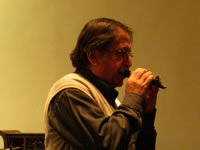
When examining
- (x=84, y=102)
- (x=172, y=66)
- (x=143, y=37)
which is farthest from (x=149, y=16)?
(x=84, y=102)

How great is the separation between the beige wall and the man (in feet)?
4.14

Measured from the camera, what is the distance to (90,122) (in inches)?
38.1

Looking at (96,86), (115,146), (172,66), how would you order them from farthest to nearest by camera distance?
1. (172,66)
2. (96,86)
3. (115,146)

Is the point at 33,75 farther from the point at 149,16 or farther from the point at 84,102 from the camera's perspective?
the point at 84,102

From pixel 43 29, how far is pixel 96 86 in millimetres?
1736

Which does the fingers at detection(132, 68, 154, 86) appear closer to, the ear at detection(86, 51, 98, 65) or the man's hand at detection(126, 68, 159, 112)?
the man's hand at detection(126, 68, 159, 112)

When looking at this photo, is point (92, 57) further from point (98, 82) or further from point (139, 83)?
point (139, 83)

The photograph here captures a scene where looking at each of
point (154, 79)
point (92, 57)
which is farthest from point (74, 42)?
point (154, 79)

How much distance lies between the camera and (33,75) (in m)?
2.73

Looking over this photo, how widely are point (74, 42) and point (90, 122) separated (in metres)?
1.85

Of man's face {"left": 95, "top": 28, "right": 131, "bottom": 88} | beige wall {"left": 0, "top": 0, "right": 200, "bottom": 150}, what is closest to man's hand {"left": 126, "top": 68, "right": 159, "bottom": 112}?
man's face {"left": 95, "top": 28, "right": 131, "bottom": 88}

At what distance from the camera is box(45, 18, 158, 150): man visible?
0.96m

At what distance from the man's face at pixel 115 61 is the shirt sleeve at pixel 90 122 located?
0.19m

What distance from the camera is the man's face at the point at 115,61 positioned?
1216 mm
